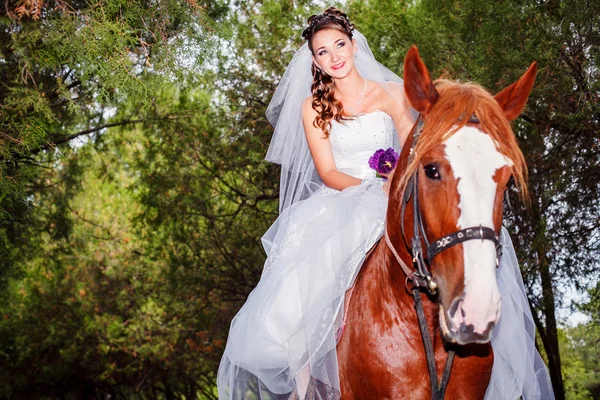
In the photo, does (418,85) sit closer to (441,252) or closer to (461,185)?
(461,185)

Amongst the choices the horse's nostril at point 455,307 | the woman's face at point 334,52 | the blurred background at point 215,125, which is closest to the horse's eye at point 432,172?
the horse's nostril at point 455,307

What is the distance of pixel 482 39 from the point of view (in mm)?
8500

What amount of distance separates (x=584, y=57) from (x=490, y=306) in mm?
5581

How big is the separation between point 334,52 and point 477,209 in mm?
2088

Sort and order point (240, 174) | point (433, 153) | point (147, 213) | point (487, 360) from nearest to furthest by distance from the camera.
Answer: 1. point (433, 153)
2. point (487, 360)
3. point (240, 174)
4. point (147, 213)

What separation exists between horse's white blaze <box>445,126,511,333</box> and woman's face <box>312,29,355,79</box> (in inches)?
66.7

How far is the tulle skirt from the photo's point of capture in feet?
12.0

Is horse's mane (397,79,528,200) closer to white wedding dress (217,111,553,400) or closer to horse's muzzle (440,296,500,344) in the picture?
horse's muzzle (440,296,500,344)

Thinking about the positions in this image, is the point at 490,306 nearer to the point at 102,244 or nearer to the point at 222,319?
the point at 222,319

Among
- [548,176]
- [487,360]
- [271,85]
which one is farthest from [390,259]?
[271,85]

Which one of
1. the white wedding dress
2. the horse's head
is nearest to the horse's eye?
the horse's head

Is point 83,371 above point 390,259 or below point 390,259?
above

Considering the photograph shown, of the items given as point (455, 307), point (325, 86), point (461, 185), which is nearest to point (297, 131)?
point (325, 86)

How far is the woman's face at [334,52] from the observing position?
4.51 meters
